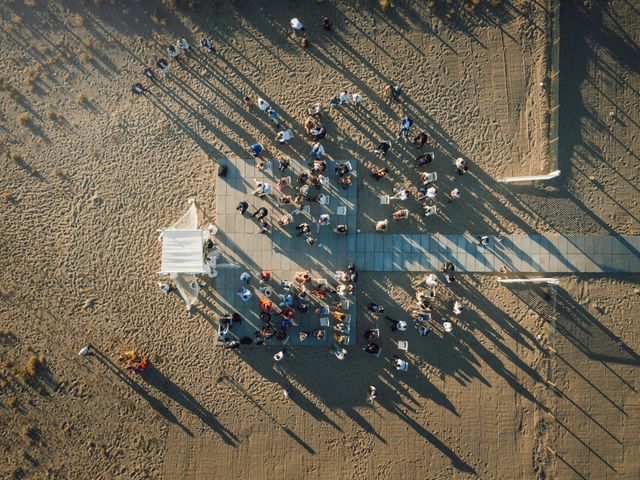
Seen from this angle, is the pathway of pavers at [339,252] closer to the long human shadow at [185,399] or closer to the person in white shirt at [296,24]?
the long human shadow at [185,399]

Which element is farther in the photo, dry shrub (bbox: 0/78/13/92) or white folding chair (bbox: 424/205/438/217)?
dry shrub (bbox: 0/78/13/92)

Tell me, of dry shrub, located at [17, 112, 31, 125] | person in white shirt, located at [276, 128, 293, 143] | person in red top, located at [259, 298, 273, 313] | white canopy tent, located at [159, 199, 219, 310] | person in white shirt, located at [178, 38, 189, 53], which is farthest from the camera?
dry shrub, located at [17, 112, 31, 125]

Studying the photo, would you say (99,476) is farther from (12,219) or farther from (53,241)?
(12,219)

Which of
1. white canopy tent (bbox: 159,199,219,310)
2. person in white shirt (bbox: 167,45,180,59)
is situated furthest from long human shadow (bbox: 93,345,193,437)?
person in white shirt (bbox: 167,45,180,59)

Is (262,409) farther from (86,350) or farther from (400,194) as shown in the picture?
(400,194)

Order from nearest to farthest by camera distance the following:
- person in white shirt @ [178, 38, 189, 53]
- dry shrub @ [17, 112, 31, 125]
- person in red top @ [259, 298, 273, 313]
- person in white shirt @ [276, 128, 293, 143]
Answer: person in red top @ [259, 298, 273, 313] → person in white shirt @ [276, 128, 293, 143] → person in white shirt @ [178, 38, 189, 53] → dry shrub @ [17, 112, 31, 125]

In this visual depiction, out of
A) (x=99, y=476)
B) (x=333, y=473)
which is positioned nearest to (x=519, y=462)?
(x=333, y=473)

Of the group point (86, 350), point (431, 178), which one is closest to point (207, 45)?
point (431, 178)

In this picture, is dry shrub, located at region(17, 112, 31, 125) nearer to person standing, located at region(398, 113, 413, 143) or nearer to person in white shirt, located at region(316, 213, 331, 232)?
person in white shirt, located at region(316, 213, 331, 232)
